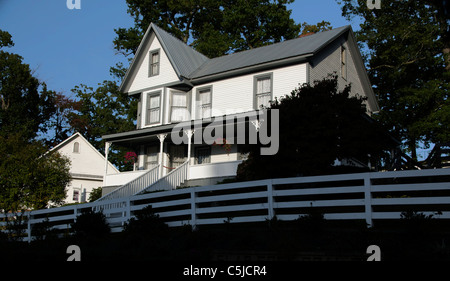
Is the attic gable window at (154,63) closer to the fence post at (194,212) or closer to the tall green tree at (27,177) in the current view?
the tall green tree at (27,177)

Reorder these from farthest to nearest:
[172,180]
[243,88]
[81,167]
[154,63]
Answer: [81,167]
[154,63]
[243,88]
[172,180]

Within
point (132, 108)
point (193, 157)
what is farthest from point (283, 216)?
point (132, 108)

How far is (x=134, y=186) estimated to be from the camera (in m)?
22.5

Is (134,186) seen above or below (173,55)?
below

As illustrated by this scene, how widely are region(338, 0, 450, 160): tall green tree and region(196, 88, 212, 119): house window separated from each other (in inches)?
534

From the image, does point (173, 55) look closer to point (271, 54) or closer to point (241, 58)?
point (241, 58)

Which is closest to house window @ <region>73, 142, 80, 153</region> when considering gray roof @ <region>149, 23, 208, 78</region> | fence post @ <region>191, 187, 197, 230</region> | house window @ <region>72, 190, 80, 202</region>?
house window @ <region>72, 190, 80, 202</region>

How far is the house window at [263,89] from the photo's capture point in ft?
78.9

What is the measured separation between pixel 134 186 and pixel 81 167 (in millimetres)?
20185

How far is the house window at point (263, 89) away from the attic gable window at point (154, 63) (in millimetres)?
7069

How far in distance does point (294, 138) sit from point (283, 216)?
13.4 ft

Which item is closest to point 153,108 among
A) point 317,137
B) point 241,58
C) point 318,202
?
point 241,58

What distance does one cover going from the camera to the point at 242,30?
141 ft

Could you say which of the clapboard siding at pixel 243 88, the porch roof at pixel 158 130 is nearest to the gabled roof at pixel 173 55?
the clapboard siding at pixel 243 88
